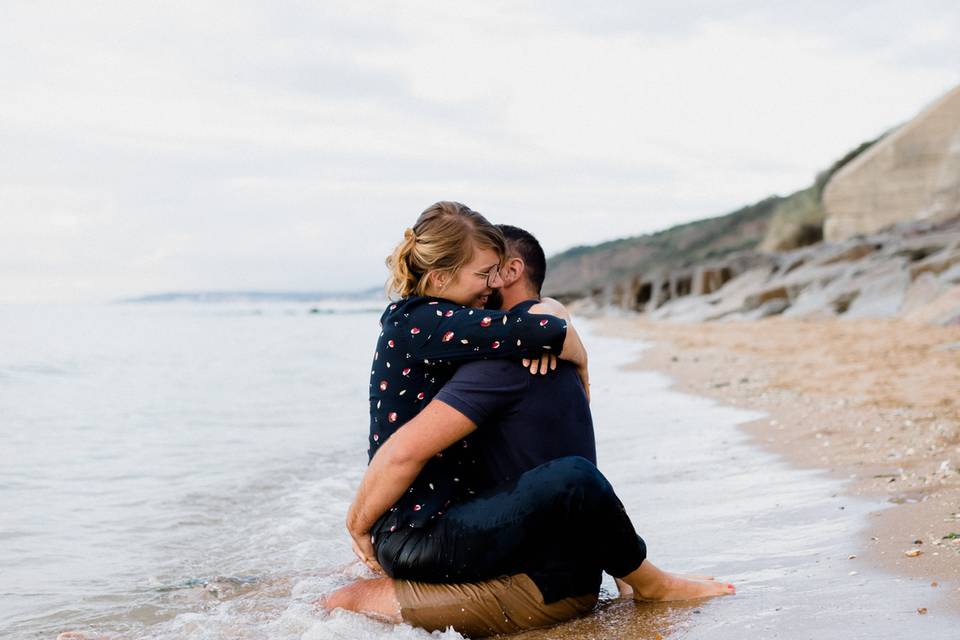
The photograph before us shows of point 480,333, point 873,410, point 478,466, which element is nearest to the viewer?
point 480,333

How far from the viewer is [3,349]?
70.9 ft

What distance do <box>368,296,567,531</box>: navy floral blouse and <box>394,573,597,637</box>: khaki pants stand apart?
0.26 m

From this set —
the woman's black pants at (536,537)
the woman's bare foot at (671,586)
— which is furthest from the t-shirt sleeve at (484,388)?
the woman's bare foot at (671,586)

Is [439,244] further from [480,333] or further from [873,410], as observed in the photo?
[873,410]

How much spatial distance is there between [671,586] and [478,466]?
2.48ft

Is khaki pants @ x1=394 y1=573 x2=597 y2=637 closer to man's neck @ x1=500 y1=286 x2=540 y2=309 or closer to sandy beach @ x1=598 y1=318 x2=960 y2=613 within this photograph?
man's neck @ x1=500 y1=286 x2=540 y2=309

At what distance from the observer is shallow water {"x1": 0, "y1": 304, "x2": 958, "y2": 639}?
3023 millimetres

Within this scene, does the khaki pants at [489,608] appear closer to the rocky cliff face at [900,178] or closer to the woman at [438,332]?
the woman at [438,332]

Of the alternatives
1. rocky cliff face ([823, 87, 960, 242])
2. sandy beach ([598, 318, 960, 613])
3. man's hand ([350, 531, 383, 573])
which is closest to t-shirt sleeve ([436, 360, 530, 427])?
man's hand ([350, 531, 383, 573])

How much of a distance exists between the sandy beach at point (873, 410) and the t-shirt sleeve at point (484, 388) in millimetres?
1349

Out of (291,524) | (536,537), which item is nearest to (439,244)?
(536,537)

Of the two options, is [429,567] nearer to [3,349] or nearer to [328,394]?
[328,394]

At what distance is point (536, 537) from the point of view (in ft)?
9.82

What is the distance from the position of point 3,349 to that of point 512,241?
21.1m
